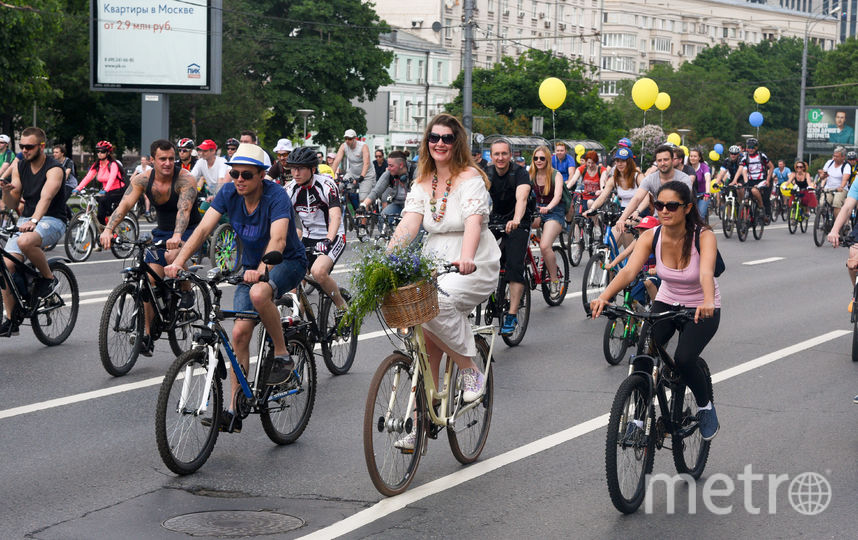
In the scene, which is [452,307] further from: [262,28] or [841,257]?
[262,28]

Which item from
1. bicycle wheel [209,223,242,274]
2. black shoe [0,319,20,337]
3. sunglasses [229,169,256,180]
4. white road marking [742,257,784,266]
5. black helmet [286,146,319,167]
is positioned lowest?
white road marking [742,257,784,266]

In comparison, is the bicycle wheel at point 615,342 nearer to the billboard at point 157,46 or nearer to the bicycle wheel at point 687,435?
the bicycle wheel at point 687,435

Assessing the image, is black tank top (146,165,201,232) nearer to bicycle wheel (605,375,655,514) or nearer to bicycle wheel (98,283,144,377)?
bicycle wheel (98,283,144,377)

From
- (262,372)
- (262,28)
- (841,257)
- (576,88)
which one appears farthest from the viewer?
(576,88)

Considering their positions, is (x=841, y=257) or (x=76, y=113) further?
(x=76, y=113)

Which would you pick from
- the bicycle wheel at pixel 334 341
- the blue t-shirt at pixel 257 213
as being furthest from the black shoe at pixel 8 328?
the blue t-shirt at pixel 257 213

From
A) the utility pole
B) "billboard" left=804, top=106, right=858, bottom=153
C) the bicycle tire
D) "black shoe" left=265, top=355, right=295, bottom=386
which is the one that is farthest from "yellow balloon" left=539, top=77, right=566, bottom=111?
"billboard" left=804, top=106, right=858, bottom=153

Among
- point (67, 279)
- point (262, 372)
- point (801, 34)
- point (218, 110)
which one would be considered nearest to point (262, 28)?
point (218, 110)

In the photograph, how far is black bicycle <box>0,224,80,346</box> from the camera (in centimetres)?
1042

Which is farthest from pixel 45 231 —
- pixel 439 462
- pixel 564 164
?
pixel 564 164

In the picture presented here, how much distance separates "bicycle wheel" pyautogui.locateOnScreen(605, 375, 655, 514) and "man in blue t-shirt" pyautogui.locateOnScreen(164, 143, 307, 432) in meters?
2.11

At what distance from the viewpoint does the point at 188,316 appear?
9922 mm

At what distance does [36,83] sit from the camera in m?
36.6

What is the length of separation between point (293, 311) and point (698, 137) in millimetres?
97046
